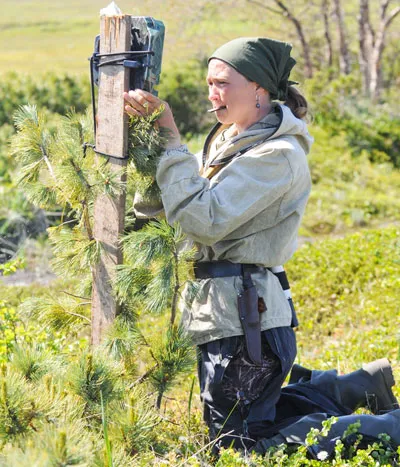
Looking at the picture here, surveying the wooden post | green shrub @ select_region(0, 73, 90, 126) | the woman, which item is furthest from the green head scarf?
green shrub @ select_region(0, 73, 90, 126)

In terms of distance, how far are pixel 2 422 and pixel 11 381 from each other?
0.40 ft

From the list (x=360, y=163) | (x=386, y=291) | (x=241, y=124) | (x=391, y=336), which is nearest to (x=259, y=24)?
(x=360, y=163)

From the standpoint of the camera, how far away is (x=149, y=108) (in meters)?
2.70

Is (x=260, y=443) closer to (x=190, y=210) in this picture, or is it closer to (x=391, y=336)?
(x=190, y=210)

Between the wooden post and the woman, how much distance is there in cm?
9

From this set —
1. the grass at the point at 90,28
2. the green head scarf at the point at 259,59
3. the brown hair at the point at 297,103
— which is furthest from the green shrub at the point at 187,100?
the green head scarf at the point at 259,59

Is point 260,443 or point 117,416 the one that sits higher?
point 117,416

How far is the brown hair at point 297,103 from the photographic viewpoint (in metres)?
3.07

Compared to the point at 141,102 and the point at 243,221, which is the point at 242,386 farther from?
the point at 141,102

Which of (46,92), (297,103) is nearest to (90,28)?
(46,92)

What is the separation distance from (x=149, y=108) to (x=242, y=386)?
1.12m

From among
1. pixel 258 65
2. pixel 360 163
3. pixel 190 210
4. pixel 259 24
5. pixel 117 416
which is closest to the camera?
pixel 117 416

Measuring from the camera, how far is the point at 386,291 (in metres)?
5.78

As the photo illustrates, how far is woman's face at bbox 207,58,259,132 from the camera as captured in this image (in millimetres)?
2797
